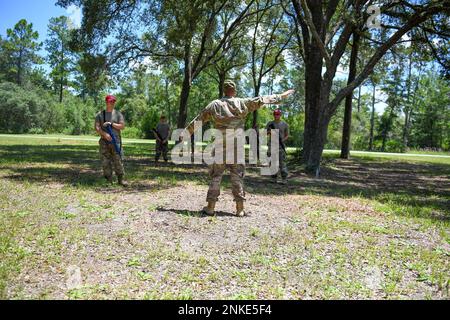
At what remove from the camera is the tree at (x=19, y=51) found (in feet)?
214

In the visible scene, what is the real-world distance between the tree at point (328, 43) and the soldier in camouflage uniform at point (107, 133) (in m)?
7.56

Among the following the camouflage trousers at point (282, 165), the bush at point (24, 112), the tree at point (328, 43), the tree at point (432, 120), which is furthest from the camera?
the tree at point (432, 120)

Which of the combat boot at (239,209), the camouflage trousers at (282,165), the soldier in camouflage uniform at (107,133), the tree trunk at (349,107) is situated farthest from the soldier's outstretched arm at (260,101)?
the tree trunk at (349,107)

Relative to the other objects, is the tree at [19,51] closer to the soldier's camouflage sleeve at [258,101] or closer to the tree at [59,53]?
the tree at [59,53]

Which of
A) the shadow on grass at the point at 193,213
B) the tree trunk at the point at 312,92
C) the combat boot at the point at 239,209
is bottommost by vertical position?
the shadow on grass at the point at 193,213

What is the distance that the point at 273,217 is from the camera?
25.2 feet

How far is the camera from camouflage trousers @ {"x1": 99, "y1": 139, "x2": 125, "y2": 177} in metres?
10.2

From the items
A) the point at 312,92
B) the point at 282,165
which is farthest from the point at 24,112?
the point at 282,165

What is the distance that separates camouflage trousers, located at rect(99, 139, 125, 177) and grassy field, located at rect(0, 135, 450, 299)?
1.85ft

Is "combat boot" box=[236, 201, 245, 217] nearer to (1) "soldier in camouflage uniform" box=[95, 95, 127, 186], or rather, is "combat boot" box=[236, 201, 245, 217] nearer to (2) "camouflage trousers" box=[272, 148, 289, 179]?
(1) "soldier in camouflage uniform" box=[95, 95, 127, 186]

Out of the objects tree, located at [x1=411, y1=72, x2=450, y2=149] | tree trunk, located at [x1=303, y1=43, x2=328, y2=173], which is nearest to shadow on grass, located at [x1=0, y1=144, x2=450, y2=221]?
tree trunk, located at [x1=303, y1=43, x2=328, y2=173]

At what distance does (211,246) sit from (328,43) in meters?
12.6
